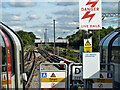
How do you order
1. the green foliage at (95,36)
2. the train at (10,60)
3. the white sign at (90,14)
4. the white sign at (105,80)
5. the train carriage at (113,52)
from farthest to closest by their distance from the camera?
the green foliage at (95,36) → the train carriage at (113,52) → the white sign at (105,80) → the white sign at (90,14) → the train at (10,60)

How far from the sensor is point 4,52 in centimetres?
433

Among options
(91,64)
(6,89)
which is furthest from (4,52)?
(91,64)

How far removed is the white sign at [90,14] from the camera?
464cm

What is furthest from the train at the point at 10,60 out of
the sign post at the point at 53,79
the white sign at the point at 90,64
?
the white sign at the point at 90,64

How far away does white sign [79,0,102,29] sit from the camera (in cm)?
464

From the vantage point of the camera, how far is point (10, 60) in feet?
15.9

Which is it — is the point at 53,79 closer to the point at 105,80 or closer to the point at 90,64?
the point at 90,64

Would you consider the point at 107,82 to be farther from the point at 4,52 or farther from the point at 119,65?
the point at 4,52

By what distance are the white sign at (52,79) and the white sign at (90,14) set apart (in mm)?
1392

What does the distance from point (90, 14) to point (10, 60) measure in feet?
7.93

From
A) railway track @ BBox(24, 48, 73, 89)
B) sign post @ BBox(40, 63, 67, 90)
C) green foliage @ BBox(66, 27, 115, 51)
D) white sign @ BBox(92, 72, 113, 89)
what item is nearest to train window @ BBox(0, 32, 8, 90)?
sign post @ BBox(40, 63, 67, 90)

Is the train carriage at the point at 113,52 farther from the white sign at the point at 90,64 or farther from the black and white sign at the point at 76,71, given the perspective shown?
the black and white sign at the point at 76,71

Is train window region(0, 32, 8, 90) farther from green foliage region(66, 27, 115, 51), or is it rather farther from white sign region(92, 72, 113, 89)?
white sign region(92, 72, 113, 89)

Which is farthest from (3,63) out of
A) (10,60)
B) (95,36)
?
(95,36)
